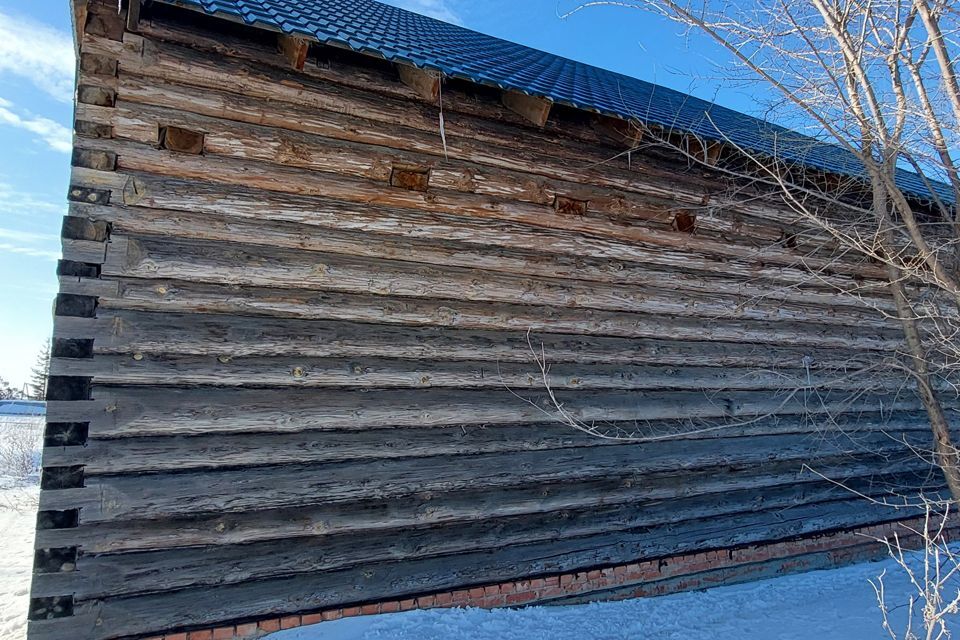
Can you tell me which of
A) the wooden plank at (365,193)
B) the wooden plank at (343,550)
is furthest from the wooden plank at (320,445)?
the wooden plank at (365,193)

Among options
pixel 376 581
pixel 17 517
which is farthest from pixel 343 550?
pixel 17 517

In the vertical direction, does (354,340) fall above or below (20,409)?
above

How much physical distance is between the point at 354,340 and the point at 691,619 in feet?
11.5

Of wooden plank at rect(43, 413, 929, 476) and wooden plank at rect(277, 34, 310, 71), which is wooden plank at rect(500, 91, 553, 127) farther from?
wooden plank at rect(43, 413, 929, 476)

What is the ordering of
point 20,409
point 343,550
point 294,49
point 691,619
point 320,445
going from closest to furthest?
1. point 294,49
2. point 320,445
3. point 343,550
4. point 691,619
5. point 20,409

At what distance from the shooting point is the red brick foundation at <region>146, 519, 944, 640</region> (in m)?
3.81

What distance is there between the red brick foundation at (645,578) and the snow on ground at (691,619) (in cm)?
9

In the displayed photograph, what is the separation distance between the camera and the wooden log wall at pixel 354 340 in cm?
335

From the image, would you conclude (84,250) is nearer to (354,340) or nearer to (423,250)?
(354,340)

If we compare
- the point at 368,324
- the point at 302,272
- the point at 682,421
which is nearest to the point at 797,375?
the point at 682,421

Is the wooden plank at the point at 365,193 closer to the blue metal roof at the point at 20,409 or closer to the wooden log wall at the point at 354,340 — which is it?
the wooden log wall at the point at 354,340

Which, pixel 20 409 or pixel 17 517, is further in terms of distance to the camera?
pixel 20 409

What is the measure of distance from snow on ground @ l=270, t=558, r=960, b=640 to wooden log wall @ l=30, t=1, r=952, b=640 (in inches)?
10.6

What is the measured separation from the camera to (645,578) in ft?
16.5
